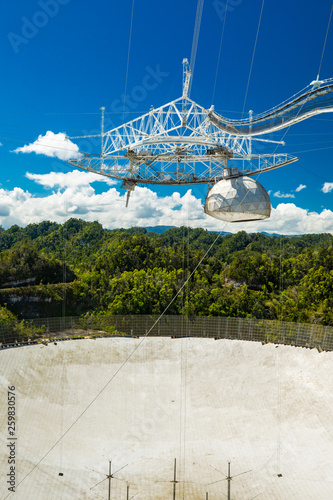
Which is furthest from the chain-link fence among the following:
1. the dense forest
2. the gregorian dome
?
the dense forest

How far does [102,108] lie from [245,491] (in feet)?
39.4

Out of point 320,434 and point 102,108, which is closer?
point 320,434

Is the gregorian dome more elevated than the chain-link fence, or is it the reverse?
the gregorian dome

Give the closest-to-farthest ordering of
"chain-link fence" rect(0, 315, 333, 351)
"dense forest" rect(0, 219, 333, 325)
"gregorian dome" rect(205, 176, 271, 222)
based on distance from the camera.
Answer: "gregorian dome" rect(205, 176, 271, 222)
"chain-link fence" rect(0, 315, 333, 351)
"dense forest" rect(0, 219, 333, 325)

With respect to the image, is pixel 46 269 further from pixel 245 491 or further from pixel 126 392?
pixel 245 491

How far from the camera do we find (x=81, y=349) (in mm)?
13617

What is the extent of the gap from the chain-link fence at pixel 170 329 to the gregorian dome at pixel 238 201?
5.85 m

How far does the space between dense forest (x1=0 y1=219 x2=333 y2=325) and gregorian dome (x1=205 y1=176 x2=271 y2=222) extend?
13.5 m

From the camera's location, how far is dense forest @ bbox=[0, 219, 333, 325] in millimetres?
24141

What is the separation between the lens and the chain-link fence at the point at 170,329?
14156 mm

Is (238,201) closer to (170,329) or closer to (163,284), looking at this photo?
(170,329)

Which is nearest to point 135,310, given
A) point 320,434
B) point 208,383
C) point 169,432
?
point 208,383

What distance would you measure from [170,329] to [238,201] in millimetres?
7474

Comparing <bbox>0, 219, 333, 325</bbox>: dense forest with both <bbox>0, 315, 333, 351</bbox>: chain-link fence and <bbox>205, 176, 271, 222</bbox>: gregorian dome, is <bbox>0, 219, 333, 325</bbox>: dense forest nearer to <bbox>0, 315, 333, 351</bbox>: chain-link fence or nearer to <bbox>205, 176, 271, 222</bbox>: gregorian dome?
<bbox>0, 315, 333, 351</bbox>: chain-link fence
